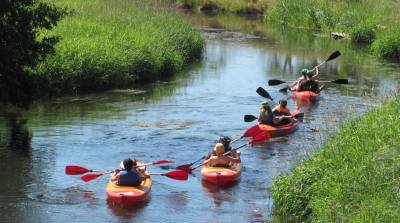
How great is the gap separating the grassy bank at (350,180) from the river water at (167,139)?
420 mm

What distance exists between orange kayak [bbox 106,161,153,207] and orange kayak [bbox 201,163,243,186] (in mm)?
1198

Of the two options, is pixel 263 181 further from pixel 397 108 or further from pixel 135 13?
pixel 135 13

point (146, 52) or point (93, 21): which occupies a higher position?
point (93, 21)

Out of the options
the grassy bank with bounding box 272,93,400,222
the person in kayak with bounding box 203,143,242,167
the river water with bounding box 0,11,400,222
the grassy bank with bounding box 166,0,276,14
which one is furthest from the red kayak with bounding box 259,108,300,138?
the grassy bank with bounding box 166,0,276,14

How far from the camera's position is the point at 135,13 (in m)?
21.4

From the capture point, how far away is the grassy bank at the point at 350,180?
18.2 ft

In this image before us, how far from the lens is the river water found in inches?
302

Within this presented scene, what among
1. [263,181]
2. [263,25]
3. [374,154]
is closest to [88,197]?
[263,181]

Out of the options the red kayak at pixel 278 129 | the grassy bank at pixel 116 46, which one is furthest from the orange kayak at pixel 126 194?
the red kayak at pixel 278 129

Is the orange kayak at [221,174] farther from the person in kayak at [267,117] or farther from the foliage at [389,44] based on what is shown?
the foliage at [389,44]

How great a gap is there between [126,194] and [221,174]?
1.77 m

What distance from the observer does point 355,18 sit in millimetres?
27875

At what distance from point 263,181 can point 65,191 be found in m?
3.44

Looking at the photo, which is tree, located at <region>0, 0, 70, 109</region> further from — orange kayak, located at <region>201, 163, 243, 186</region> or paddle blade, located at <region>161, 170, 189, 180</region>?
→ orange kayak, located at <region>201, 163, 243, 186</region>
